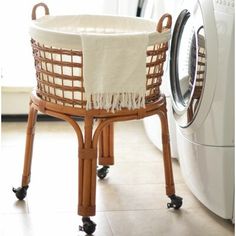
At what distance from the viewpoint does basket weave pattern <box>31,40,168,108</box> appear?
1.56 m

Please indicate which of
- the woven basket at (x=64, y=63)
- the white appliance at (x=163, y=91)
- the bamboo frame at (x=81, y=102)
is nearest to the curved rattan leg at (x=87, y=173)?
the bamboo frame at (x=81, y=102)

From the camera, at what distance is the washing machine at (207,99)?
1558mm

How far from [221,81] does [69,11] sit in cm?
129

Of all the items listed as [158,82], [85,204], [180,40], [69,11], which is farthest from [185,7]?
[69,11]

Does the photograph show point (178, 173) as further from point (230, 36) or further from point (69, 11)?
point (69, 11)

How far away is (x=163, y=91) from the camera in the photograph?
7.31ft

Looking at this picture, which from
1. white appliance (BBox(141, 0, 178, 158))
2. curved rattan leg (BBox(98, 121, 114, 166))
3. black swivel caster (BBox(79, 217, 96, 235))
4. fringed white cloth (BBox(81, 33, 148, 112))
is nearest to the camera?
fringed white cloth (BBox(81, 33, 148, 112))

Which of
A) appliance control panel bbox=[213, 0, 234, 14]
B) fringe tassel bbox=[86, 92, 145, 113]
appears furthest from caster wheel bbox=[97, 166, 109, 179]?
appliance control panel bbox=[213, 0, 234, 14]

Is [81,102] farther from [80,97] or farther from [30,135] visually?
[30,135]

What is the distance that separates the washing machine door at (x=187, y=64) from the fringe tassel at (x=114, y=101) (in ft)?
0.71

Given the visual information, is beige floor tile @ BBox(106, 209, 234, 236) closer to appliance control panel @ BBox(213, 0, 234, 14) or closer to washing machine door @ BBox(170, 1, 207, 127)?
washing machine door @ BBox(170, 1, 207, 127)

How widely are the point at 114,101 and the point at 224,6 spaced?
16.8 inches

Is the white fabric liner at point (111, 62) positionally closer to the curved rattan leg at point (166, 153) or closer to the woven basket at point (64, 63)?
the woven basket at point (64, 63)

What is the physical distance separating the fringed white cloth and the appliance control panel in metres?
Result: 0.24
